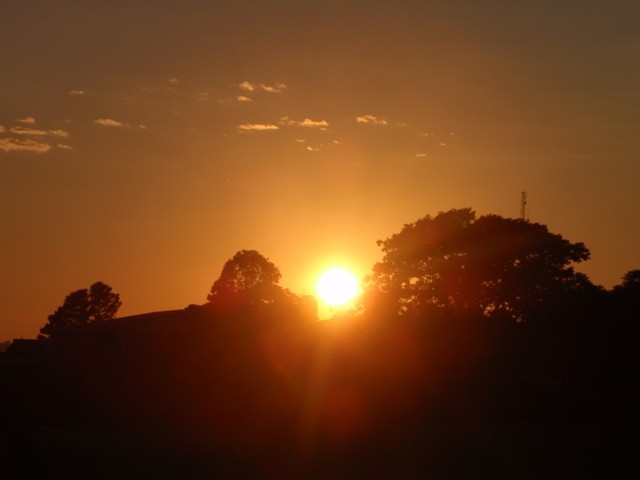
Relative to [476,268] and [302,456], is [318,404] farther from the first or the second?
[476,268]

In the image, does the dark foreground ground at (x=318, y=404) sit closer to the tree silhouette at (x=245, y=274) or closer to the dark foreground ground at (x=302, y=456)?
the dark foreground ground at (x=302, y=456)

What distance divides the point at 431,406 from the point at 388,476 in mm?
14248

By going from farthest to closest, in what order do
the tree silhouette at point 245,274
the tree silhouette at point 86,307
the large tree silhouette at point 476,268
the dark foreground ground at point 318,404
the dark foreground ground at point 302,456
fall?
the tree silhouette at point 86,307, the tree silhouette at point 245,274, the large tree silhouette at point 476,268, the dark foreground ground at point 318,404, the dark foreground ground at point 302,456

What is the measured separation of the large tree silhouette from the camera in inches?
1822

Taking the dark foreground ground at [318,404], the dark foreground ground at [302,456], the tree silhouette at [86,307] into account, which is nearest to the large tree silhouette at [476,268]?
the dark foreground ground at [318,404]

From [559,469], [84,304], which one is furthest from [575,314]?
[84,304]

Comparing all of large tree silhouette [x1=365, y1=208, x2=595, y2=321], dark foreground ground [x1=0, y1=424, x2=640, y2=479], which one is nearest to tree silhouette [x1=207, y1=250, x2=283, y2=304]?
large tree silhouette [x1=365, y1=208, x2=595, y2=321]

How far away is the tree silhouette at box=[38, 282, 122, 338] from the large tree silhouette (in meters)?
46.9

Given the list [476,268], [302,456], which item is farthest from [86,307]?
[302,456]

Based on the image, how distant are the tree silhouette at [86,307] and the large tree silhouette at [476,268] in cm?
4691

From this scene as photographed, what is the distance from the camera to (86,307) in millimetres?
88312

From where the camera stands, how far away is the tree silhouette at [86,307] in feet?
285

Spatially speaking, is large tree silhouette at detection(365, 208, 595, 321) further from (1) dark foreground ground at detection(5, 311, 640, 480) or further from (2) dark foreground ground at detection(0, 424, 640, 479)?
(2) dark foreground ground at detection(0, 424, 640, 479)

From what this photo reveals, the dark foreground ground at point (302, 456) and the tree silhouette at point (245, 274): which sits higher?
the tree silhouette at point (245, 274)
